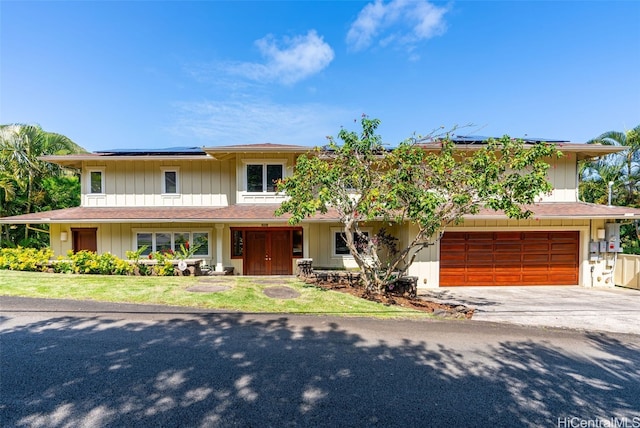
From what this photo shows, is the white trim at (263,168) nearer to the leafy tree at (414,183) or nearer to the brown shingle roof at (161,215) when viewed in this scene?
the brown shingle roof at (161,215)

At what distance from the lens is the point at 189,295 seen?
325 inches

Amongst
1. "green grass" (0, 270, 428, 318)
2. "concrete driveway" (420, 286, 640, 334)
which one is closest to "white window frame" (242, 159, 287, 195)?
"green grass" (0, 270, 428, 318)

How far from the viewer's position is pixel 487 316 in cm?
759

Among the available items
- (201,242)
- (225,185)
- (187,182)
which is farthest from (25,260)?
(225,185)

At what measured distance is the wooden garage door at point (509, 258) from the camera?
1183cm

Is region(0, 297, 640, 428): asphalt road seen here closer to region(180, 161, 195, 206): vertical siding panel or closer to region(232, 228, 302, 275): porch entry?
region(232, 228, 302, 275): porch entry

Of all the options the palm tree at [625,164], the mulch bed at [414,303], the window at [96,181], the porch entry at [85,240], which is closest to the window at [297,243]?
the mulch bed at [414,303]

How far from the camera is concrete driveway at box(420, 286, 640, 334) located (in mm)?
7164

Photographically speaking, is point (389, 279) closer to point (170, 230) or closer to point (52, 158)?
point (170, 230)

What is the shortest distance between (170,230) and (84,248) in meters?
4.14

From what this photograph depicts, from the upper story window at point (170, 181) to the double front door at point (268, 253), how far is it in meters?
4.37

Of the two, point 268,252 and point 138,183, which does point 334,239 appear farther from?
point 138,183

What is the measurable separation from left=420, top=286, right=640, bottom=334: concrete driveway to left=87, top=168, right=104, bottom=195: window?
15.3 m

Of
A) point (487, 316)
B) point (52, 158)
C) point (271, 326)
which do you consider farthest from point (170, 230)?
point (487, 316)
